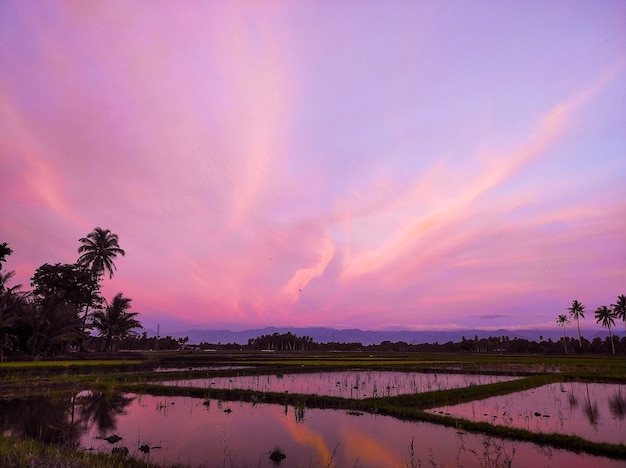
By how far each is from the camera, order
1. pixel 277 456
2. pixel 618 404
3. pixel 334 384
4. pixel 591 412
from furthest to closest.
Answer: pixel 334 384
pixel 618 404
pixel 591 412
pixel 277 456

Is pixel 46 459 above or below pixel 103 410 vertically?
above

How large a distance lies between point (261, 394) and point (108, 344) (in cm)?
4938

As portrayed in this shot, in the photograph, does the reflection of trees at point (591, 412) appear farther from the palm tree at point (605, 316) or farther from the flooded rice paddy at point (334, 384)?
the palm tree at point (605, 316)

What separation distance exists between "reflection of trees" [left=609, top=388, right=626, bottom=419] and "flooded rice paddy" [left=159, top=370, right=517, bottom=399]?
336 inches

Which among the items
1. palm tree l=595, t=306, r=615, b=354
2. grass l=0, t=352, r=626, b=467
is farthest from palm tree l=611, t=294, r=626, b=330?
grass l=0, t=352, r=626, b=467

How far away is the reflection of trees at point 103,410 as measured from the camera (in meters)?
16.8

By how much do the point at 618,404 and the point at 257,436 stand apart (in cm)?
2059

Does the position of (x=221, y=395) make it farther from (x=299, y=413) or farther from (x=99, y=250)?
(x=99, y=250)

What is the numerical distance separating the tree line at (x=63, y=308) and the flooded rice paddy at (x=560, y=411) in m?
36.4

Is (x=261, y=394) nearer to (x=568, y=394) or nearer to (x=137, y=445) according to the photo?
(x=137, y=445)

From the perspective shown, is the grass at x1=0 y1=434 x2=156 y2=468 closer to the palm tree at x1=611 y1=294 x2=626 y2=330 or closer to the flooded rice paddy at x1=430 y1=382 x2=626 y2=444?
the flooded rice paddy at x1=430 y1=382 x2=626 y2=444

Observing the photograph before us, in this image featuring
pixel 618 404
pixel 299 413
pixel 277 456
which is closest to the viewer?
pixel 277 456

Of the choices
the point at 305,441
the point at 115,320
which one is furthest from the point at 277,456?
the point at 115,320

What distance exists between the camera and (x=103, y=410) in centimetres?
1955
